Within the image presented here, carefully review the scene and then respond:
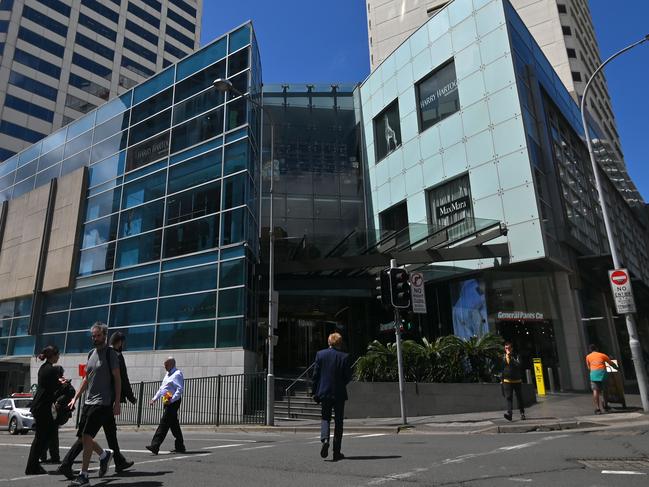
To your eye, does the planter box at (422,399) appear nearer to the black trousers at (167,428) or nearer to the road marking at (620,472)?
the black trousers at (167,428)

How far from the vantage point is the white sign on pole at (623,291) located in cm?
1276

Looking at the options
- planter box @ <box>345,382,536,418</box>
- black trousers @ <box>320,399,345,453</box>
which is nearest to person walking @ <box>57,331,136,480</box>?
black trousers @ <box>320,399,345,453</box>

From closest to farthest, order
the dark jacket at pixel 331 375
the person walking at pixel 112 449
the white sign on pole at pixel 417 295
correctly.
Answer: the person walking at pixel 112 449
the dark jacket at pixel 331 375
the white sign on pole at pixel 417 295

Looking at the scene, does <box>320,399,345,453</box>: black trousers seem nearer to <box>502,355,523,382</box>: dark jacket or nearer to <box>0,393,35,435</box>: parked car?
<box>502,355,523,382</box>: dark jacket

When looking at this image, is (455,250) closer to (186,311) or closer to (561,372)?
(561,372)

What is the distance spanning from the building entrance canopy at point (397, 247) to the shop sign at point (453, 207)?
186 cm

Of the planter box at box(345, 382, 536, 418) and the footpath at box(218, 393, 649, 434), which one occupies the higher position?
the planter box at box(345, 382, 536, 418)

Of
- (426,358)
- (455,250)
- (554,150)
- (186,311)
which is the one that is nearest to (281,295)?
(186,311)

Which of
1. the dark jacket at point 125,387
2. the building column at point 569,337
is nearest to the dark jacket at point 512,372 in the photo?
the dark jacket at point 125,387

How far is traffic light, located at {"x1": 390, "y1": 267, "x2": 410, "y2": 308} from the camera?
11.5 meters

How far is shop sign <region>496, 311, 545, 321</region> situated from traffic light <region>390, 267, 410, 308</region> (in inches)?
406

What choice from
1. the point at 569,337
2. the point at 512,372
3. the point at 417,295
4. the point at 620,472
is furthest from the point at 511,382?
the point at 569,337

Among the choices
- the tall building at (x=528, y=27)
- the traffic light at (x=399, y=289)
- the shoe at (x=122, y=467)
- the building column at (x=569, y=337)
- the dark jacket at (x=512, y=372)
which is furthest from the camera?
the tall building at (x=528, y=27)

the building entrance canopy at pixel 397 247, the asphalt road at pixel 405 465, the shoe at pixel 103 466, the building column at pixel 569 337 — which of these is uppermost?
the building entrance canopy at pixel 397 247
